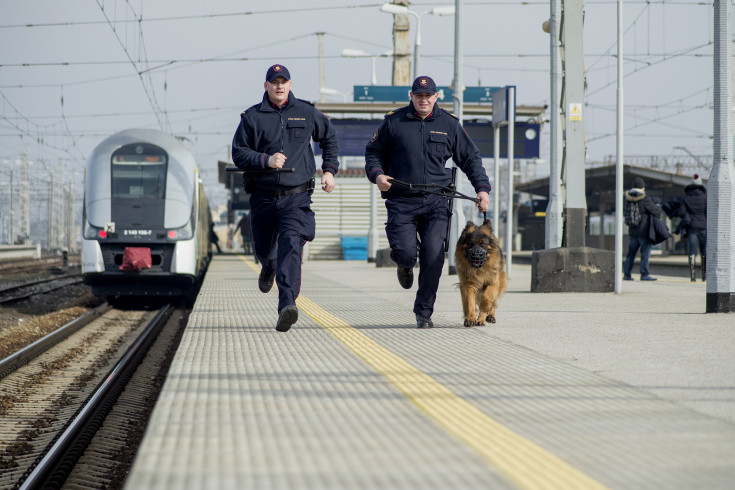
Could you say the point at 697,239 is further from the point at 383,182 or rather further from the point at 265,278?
the point at 383,182

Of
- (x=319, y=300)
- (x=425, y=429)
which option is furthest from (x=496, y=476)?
(x=319, y=300)

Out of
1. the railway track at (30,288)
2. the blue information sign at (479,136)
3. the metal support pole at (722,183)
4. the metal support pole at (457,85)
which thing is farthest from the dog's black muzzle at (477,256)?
the blue information sign at (479,136)

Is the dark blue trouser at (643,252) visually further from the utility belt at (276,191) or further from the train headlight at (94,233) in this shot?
the utility belt at (276,191)

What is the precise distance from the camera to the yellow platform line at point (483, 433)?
2826 mm

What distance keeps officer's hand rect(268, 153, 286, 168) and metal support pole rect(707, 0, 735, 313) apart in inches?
183

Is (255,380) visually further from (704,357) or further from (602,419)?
(704,357)

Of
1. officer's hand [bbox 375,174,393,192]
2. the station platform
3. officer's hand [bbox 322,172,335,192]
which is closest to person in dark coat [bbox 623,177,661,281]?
the station platform

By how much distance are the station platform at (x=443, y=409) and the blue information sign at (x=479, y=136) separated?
84.7 feet

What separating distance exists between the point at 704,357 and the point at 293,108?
351 centimetres

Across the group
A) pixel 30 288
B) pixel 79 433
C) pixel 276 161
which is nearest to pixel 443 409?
pixel 276 161

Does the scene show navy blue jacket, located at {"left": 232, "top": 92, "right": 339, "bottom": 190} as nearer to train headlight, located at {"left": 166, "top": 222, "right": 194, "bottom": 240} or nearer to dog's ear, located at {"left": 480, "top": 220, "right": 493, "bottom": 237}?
dog's ear, located at {"left": 480, "top": 220, "right": 493, "bottom": 237}

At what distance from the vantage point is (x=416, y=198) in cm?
737

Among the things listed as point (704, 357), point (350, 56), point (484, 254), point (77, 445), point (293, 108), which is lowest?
point (77, 445)

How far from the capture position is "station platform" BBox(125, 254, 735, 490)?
9.48 ft
